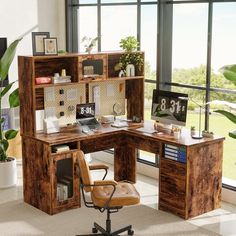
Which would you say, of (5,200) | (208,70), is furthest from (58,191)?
(208,70)

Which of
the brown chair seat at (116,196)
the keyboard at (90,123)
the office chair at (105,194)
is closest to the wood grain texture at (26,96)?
the keyboard at (90,123)

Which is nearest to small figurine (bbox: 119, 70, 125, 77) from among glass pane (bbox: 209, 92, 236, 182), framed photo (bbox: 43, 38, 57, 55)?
framed photo (bbox: 43, 38, 57, 55)

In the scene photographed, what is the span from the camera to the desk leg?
6805 mm

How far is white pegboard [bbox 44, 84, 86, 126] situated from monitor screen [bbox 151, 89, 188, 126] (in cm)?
95

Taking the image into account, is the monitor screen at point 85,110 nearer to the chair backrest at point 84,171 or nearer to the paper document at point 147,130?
the paper document at point 147,130

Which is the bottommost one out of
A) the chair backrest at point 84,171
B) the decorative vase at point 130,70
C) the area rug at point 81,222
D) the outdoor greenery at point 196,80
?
the area rug at point 81,222

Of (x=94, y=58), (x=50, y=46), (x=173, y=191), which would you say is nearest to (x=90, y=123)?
(x=94, y=58)

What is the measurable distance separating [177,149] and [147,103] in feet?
6.04

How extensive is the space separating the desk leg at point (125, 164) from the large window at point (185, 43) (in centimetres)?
43

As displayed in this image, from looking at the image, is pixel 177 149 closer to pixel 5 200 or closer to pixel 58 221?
pixel 58 221

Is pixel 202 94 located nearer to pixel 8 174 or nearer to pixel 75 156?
pixel 75 156

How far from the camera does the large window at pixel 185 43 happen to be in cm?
625

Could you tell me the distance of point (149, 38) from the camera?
7.14 metres

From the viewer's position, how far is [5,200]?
20.5 ft
